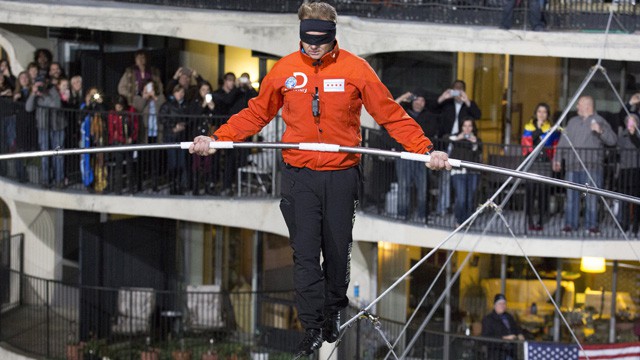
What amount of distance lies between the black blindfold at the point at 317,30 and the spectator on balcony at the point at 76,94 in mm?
16470

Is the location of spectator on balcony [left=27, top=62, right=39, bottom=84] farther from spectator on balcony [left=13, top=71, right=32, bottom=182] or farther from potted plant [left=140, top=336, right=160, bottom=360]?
potted plant [left=140, top=336, right=160, bottom=360]

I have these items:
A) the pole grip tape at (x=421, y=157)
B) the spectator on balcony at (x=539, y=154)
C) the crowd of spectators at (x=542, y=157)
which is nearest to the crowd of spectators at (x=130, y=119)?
the crowd of spectators at (x=542, y=157)

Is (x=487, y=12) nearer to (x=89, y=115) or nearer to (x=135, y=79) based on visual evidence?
(x=89, y=115)

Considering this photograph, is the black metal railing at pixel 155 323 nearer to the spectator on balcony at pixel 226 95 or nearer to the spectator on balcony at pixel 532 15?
the spectator on balcony at pixel 226 95

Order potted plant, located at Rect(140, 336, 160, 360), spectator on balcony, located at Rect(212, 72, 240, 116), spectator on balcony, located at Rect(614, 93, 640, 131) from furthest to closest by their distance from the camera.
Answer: potted plant, located at Rect(140, 336, 160, 360) → spectator on balcony, located at Rect(212, 72, 240, 116) → spectator on balcony, located at Rect(614, 93, 640, 131)

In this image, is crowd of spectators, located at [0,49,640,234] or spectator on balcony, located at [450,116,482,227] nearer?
crowd of spectators, located at [0,49,640,234]

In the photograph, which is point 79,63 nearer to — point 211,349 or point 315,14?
point 211,349

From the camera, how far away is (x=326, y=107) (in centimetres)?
1752

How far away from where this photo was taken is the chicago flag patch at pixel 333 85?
17.4 meters

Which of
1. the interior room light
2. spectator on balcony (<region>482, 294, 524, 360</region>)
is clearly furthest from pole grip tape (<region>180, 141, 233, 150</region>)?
the interior room light

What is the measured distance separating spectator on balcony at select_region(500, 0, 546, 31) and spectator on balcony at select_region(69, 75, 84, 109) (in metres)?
7.53

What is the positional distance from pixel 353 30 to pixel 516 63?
2629 millimetres

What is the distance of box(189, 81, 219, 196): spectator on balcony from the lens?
31.7 metres

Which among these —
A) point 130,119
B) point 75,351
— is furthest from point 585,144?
point 75,351
